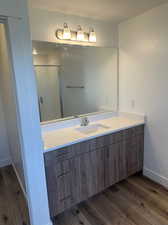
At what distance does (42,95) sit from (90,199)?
1.51 m

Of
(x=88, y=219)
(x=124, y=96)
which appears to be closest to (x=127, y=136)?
(x=124, y=96)

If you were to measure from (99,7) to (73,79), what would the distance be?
960mm

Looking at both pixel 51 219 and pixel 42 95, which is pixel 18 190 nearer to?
pixel 51 219

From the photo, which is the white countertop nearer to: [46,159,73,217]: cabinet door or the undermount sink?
the undermount sink

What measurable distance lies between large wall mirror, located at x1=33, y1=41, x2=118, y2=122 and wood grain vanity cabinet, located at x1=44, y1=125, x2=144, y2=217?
65 centimetres

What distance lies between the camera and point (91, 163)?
Result: 1.92 metres

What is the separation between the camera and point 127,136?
2236mm

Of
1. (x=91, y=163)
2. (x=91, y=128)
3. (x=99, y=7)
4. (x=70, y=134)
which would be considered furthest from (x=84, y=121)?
(x=99, y=7)

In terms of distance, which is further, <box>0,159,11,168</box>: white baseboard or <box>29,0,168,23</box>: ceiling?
<box>0,159,11,168</box>: white baseboard

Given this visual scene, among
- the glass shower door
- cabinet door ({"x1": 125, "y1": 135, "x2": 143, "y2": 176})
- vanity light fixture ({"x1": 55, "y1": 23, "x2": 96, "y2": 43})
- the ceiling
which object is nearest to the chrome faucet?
the glass shower door

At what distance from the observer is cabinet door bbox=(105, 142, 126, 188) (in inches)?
82.0

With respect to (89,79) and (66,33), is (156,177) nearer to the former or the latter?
(89,79)

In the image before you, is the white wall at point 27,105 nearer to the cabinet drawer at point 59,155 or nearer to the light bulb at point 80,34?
the cabinet drawer at point 59,155

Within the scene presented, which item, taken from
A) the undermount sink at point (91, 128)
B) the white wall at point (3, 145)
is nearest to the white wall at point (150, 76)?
the undermount sink at point (91, 128)
